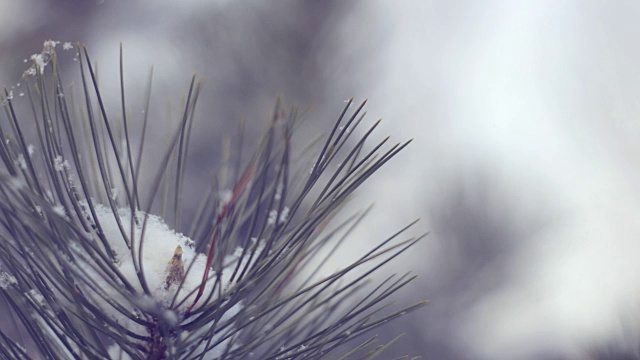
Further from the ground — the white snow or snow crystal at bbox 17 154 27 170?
snow crystal at bbox 17 154 27 170

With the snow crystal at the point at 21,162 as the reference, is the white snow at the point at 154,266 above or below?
below

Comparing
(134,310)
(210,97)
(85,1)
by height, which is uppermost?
(85,1)

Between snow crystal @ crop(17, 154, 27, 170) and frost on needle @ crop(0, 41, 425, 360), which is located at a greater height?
snow crystal @ crop(17, 154, 27, 170)

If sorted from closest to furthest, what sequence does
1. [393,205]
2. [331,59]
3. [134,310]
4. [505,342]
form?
[134,310] < [505,342] < [393,205] < [331,59]

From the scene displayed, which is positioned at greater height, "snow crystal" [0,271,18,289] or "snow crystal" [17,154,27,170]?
"snow crystal" [17,154,27,170]

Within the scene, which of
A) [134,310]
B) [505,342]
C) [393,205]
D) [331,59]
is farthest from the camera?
[331,59]

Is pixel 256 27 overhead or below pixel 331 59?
overhead

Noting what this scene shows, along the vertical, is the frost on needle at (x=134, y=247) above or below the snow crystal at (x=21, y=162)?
below

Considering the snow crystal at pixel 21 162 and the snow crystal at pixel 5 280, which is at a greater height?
the snow crystal at pixel 21 162

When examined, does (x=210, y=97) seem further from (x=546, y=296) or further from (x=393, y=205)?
(x=546, y=296)

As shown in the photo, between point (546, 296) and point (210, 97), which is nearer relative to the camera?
point (546, 296)

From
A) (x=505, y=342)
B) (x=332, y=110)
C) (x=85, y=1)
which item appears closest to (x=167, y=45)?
(x=85, y=1)
